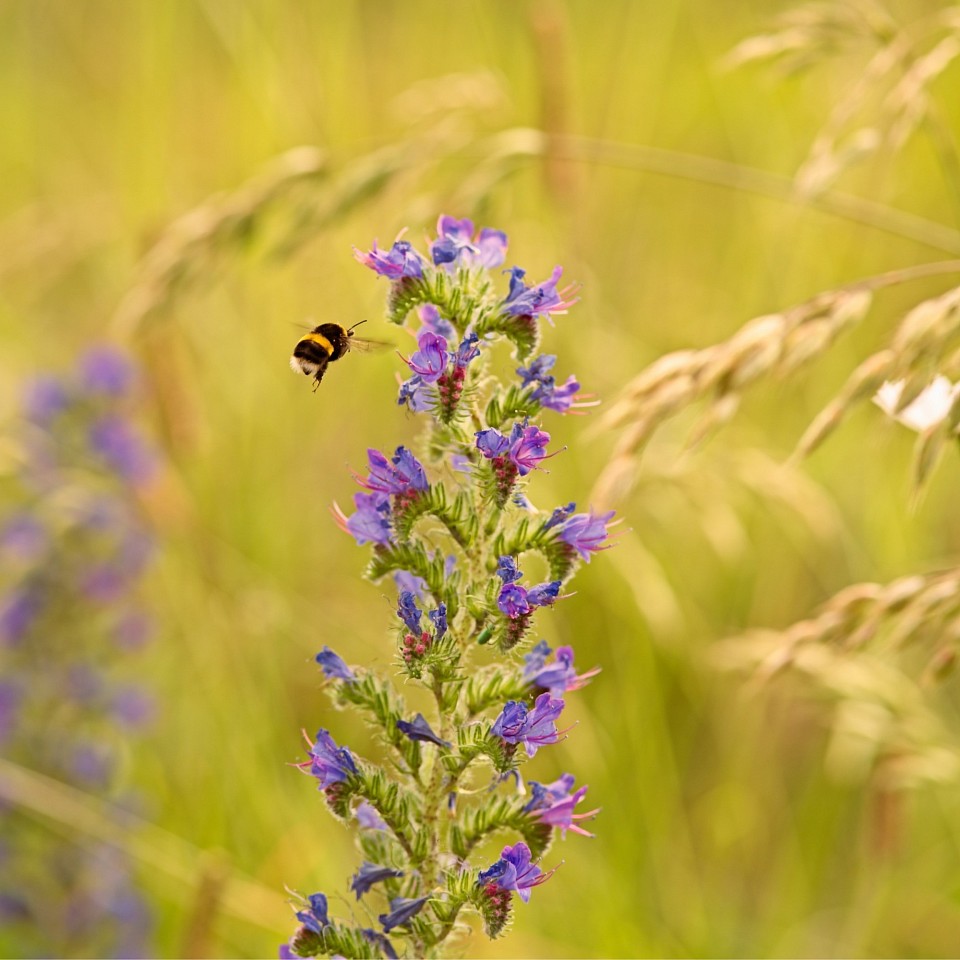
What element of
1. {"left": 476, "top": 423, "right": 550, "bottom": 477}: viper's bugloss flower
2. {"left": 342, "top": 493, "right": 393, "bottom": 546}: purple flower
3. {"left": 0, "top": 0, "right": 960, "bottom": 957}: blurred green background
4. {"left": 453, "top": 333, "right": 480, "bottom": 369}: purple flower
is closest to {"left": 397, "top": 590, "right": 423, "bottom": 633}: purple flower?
A: {"left": 342, "top": 493, "right": 393, "bottom": 546}: purple flower

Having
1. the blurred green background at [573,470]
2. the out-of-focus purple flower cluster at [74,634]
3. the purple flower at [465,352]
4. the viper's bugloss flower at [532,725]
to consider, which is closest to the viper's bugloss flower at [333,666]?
the viper's bugloss flower at [532,725]

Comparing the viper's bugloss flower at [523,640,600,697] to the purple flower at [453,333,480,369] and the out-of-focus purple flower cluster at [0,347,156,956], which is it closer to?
the purple flower at [453,333,480,369]

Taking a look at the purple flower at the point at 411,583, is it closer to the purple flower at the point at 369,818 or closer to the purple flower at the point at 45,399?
the purple flower at the point at 369,818

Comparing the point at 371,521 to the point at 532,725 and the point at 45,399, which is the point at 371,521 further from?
the point at 45,399

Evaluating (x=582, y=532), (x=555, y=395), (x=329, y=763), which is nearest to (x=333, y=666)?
(x=329, y=763)

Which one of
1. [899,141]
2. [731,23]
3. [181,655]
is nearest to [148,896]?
[181,655]
